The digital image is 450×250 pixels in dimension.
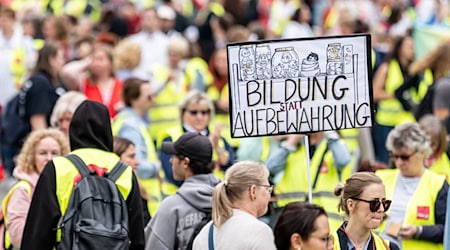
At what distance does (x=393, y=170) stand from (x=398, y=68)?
19.6ft

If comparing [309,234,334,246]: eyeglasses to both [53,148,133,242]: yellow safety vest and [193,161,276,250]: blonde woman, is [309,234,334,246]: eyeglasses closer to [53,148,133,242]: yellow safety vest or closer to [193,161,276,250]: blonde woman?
[193,161,276,250]: blonde woman

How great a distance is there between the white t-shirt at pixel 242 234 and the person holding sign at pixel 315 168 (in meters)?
2.66

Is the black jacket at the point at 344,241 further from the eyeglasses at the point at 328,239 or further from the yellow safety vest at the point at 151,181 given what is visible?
the yellow safety vest at the point at 151,181

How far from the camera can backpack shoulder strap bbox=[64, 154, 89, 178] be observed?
8047 millimetres

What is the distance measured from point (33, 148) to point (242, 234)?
2451 millimetres

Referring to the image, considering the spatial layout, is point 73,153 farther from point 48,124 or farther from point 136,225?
point 48,124

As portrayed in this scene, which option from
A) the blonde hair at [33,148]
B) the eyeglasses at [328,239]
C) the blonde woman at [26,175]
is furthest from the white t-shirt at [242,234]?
the blonde hair at [33,148]

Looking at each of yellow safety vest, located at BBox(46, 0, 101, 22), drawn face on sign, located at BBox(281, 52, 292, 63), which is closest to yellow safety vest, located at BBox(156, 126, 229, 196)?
drawn face on sign, located at BBox(281, 52, 292, 63)

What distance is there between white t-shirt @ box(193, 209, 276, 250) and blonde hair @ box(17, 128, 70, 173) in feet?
6.67

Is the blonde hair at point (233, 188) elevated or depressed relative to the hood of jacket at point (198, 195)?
elevated

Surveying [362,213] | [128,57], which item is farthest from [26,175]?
[128,57]

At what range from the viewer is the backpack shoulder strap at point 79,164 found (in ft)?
26.4

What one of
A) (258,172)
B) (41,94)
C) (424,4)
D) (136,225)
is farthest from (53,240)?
(424,4)

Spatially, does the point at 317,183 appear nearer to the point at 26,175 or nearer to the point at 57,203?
the point at 26,175
